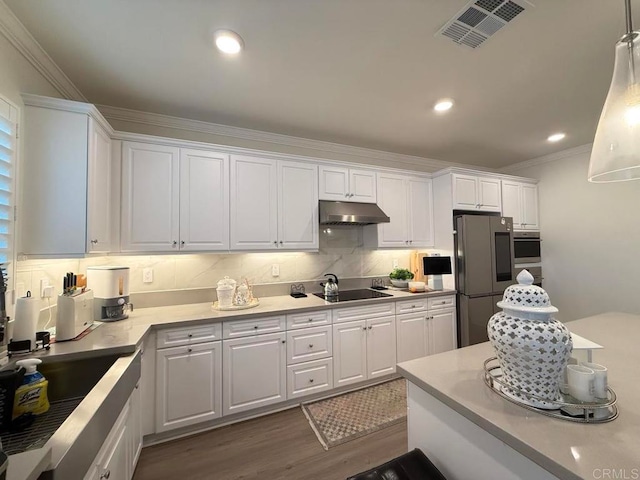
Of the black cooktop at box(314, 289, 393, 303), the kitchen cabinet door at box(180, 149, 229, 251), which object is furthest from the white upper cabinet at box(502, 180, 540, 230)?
the kitchen cabinet door at box(180, 149, 229, 251)

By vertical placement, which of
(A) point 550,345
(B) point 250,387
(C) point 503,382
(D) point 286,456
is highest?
(A) point 550,345

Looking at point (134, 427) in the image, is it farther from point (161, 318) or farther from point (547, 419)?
point (547, 419)

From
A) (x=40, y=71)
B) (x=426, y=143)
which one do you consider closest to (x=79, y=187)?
(x=40, y=71)

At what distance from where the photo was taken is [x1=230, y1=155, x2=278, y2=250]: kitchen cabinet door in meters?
2.44

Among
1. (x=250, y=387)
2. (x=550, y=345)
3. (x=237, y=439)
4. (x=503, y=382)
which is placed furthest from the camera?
(x=250, y=387)

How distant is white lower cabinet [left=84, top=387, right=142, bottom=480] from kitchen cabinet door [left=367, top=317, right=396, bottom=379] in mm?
1918

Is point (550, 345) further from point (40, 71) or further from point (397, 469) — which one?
point (40, 71)

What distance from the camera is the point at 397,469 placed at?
3.02ft

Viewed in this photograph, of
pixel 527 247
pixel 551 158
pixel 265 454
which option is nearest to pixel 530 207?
pixel 527 247

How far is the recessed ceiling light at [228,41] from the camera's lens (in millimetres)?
1546

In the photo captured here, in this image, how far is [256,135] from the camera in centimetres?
285

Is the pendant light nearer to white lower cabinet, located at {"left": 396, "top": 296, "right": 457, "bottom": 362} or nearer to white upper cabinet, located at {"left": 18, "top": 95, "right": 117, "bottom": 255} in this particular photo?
white lower cabinet, located at {"left": 396, "top": 296, "right": 457, "bottom": 362}

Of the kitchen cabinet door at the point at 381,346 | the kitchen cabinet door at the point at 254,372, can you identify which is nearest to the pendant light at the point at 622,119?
the kitchen cabinet door at the point at 381,346

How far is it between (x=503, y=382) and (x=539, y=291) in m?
0.34
